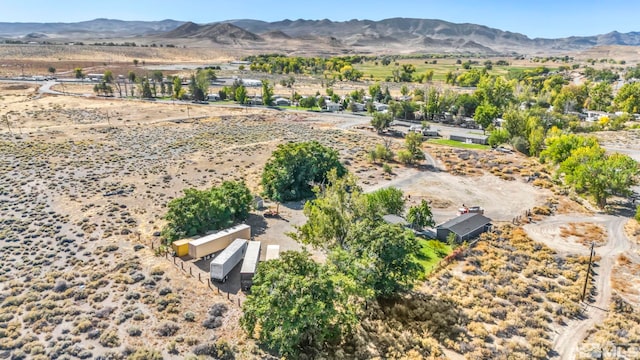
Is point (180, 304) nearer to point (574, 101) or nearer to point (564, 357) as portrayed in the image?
point (564, 357)

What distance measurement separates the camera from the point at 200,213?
38.9 m

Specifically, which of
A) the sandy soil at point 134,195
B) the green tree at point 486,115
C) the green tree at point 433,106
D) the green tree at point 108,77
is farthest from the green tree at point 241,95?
the green tree at point 486,115

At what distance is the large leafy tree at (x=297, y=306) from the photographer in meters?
22.0

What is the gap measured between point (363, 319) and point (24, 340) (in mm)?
21699

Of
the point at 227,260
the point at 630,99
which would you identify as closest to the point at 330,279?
the point at 227,260

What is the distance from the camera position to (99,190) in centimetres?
5253

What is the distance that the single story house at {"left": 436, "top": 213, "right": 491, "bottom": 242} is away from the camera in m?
40.7

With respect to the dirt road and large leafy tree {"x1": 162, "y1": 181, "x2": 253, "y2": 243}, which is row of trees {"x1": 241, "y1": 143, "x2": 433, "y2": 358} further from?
large leafy tree {"x1": 162, "y1": 181, "x2": 253, "y2": 243}

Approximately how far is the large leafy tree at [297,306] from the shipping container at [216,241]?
39.5ft

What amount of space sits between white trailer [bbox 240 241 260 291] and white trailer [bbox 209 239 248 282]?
100 cm

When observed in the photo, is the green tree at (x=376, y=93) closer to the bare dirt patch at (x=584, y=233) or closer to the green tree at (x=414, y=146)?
the green tree at (x=414, y=146)

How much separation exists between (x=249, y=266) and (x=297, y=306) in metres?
11.1

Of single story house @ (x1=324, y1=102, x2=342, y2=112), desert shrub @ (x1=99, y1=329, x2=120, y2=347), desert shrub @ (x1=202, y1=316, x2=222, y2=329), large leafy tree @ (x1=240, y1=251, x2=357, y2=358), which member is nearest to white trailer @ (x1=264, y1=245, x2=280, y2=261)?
desert shrub @ (x1=202, y1=316, x2=222, y2=329)

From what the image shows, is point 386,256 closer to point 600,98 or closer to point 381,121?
point 381,121
